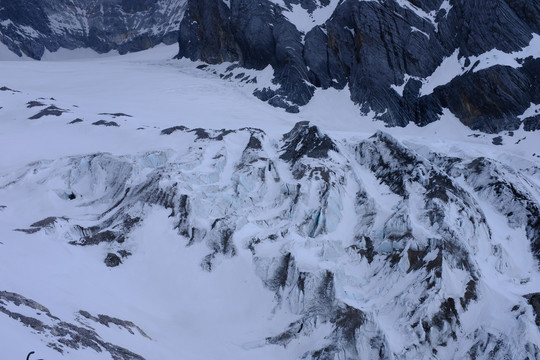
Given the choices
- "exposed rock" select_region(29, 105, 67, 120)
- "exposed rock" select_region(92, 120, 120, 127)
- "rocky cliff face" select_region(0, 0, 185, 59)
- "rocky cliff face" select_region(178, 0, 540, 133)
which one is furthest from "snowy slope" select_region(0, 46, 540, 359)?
"rocky cliff face" select_region(0, 0, 185, 59)

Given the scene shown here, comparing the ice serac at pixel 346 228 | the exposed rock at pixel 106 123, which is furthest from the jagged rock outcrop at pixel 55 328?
the exposed rock at pixel 106 123

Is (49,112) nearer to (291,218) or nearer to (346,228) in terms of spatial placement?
(291,218)

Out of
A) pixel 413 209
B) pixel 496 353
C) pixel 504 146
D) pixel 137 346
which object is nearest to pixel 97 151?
pixel 137 346

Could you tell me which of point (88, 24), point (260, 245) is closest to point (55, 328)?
point (260, 245)

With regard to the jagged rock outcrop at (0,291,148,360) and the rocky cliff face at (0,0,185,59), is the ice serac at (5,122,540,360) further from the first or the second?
the rocky cliff face at (0,0,185,59)

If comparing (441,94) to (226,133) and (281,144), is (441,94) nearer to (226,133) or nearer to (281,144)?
(281,144)
